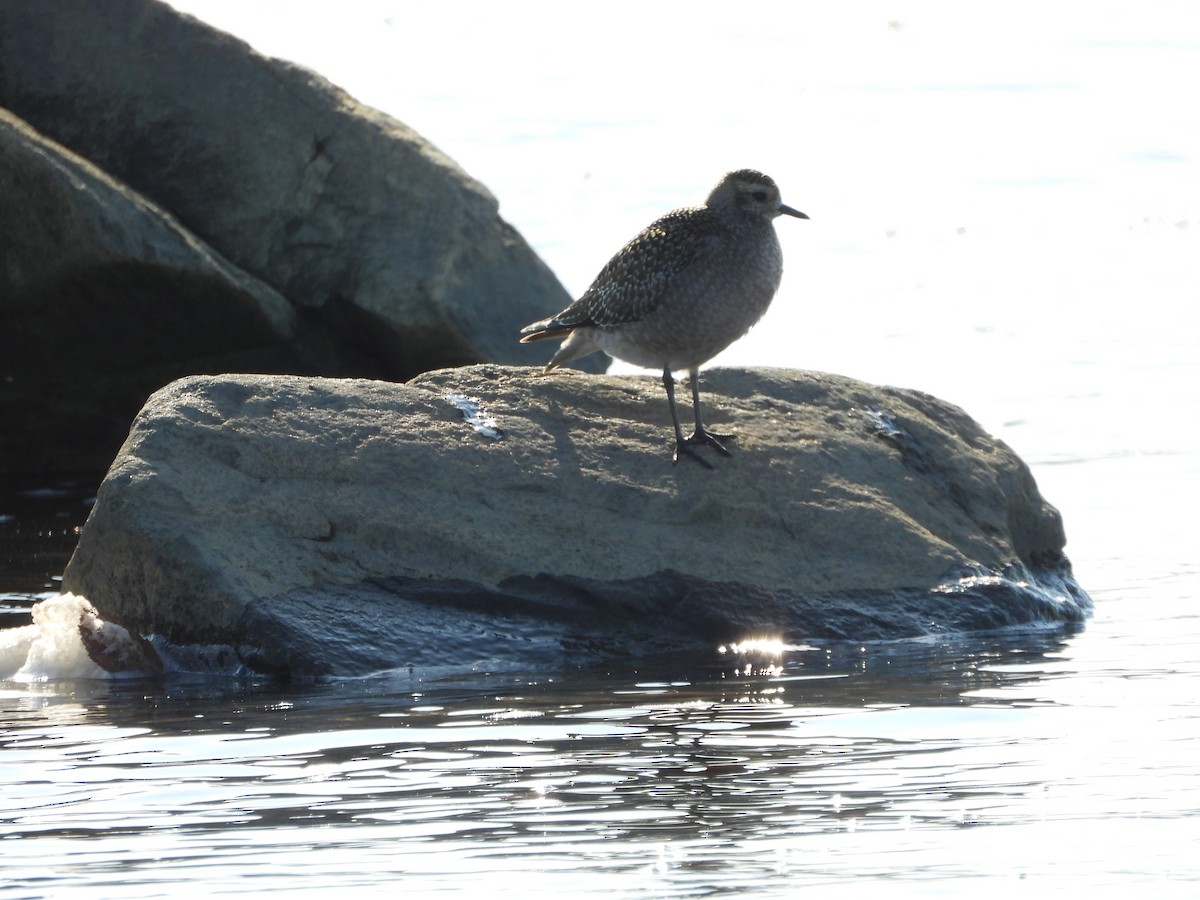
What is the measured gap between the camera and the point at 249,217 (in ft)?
39.6

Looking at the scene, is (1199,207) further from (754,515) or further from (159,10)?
(754,515)

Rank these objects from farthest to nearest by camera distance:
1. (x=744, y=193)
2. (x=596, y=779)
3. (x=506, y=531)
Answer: (x=744, y=193), (x=506, y=531), (x=596, y=779)

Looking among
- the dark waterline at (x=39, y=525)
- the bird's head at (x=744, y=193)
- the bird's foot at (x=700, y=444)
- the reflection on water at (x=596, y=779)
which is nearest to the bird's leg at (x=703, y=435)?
the bird's foot at (x=700, y=444)

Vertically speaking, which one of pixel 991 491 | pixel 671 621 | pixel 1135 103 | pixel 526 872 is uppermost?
pixel 1135 103

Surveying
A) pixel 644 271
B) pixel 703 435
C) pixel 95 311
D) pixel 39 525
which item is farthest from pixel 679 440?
pixel 95 311

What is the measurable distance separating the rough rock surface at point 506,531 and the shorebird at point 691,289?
0.80 ft

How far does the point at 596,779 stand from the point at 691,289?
301 cm

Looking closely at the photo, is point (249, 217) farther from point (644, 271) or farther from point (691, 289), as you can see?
point (691, 289)

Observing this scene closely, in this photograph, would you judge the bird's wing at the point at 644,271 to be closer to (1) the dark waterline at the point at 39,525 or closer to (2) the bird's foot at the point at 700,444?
(2) the bird's foot at the point at 700,444

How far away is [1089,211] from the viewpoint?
62.1 ft

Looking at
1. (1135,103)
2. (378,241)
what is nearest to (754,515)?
(378,241)

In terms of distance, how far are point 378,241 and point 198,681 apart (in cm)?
536

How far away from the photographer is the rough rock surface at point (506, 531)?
23.3ft

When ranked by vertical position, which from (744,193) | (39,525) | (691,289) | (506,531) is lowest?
(506,531)
